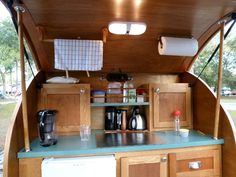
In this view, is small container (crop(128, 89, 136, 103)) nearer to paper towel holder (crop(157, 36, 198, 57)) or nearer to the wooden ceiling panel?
the wooden ceiling panel

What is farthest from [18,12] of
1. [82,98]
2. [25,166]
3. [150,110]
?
[150,110]

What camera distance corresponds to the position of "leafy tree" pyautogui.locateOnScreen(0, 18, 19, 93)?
168 centimetres

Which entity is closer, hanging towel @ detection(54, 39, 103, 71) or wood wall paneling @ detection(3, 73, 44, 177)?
wood wall paneling @ detection(3, 73, 44, 177)

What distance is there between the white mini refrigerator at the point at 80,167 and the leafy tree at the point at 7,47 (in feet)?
3.06

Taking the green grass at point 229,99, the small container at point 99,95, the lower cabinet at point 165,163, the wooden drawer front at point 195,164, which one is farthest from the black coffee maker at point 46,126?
the green grass at point 229,99

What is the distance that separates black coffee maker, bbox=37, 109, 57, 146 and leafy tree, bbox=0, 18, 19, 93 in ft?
1.81

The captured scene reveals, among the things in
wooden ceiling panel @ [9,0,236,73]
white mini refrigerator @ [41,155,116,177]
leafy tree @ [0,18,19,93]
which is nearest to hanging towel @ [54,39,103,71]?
wooden ceiling panel @ [9,0,236,73]

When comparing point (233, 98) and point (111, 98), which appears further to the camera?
point (111, 98)

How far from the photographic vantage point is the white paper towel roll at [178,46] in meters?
1.77

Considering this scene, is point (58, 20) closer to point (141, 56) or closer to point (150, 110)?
point (141, 56)

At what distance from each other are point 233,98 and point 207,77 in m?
0.33

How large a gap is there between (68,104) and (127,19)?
3.36ft

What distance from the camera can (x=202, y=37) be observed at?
192cm

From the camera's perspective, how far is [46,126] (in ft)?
5.34
